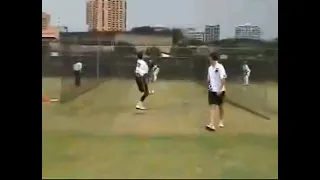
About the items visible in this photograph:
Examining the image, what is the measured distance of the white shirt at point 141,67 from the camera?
4.02 metres

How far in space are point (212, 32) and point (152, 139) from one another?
0.91 meters

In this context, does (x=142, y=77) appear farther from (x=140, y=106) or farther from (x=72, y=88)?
(x=72, y=88)

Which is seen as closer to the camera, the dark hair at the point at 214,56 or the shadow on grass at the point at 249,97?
the dark hair at the point at 214,56

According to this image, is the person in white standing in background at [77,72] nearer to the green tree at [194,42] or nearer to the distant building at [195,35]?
the green tree at [194,42]

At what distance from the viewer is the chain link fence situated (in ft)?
12.3

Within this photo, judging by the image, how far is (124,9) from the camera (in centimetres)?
259

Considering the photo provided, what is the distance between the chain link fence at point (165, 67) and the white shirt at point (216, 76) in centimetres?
20

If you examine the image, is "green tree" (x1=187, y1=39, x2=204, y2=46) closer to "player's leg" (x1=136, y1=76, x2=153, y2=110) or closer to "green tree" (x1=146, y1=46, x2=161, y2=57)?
"green tree" (x1=146, y1=46, x2=161, y2=57)

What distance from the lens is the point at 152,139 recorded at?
10.8 ft

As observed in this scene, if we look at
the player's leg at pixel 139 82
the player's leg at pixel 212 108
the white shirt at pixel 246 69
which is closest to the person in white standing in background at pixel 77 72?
the player's leg at pixel 139 82
